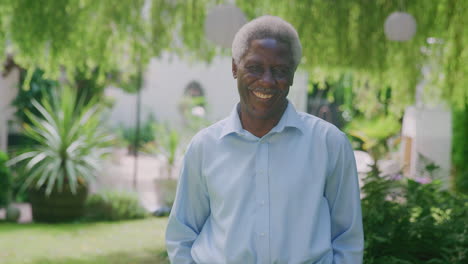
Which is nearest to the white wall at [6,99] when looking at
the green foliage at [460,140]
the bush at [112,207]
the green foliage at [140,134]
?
the bush at [112,207]

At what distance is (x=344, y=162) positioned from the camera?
5.03ft

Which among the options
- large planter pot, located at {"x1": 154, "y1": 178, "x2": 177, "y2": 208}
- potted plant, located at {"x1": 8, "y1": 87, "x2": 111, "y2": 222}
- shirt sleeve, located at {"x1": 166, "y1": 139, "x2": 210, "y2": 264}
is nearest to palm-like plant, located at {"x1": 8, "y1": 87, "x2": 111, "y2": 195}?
potted plant, located at {"x1": 8, "y1": 87, "x2": 111, "y2": 222}

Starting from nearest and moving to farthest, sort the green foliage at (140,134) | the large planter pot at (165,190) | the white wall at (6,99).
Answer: the large planter pot at (165,190) < the white wall at (6,99) < the green foliage at (140,134)

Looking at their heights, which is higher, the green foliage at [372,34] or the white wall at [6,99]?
the green foliage at [372,34]

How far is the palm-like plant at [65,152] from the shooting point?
303 inches

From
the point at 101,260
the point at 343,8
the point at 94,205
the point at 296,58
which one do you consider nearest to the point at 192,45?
the point at 343,8

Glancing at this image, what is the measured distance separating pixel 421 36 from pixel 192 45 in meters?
2.73

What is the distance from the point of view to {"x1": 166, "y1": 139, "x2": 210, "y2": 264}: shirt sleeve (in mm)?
1638

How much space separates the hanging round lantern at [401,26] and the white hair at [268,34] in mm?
3843

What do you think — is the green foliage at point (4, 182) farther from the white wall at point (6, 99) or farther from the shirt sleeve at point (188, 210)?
the shirt sleeve at point (188, 210)

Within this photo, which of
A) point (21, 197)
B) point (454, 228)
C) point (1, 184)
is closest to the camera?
point (454, 228)

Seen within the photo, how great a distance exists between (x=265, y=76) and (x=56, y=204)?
6.85m

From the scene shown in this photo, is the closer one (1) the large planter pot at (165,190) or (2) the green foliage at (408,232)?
(2) the green foliage at (408,232)

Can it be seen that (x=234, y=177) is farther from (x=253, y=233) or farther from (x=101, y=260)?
(x=101, y=260)
